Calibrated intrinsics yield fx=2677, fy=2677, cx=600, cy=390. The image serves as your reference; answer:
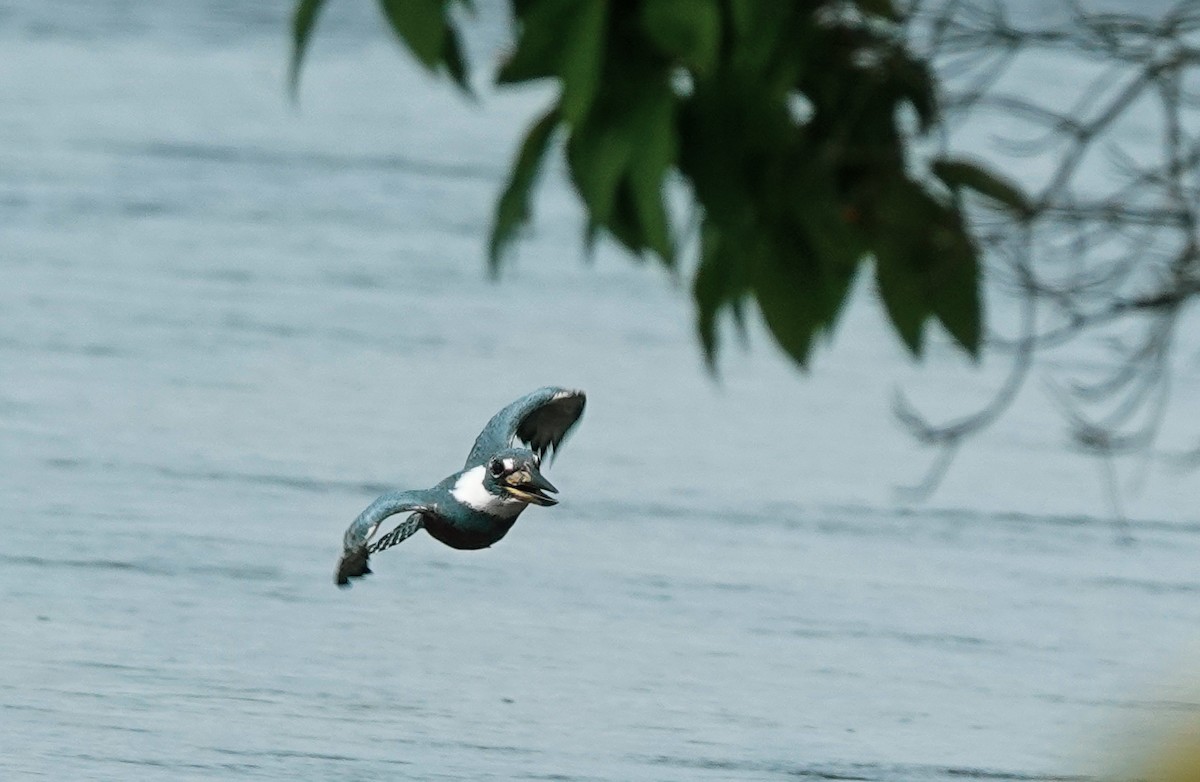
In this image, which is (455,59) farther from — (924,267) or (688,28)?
(924,267)

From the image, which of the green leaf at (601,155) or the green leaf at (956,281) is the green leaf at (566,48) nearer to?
the green leaf at (601,155)

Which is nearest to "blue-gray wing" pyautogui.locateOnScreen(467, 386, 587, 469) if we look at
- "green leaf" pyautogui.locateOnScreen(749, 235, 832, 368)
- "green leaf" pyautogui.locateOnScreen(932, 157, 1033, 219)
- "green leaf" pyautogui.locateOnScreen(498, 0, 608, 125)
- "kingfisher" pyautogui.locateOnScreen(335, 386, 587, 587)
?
"kingfisher" pyautogui.locateOnScreen(335, 386, 587, 587)

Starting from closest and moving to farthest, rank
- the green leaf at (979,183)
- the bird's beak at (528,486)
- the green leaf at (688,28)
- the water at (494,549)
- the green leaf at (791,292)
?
the bird's beak at (528,486) < the green leaf at (688,28) < the green leaf at (791,292) < the green leaf at (979,183) < the water at (494,549)

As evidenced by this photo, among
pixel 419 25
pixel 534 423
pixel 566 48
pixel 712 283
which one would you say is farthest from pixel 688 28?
pixel 534 423

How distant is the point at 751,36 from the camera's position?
8.67 ft

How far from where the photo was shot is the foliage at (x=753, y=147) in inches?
105

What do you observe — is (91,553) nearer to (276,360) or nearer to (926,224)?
(276,360)

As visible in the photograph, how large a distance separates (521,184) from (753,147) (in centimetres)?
29

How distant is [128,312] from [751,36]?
4350 mm

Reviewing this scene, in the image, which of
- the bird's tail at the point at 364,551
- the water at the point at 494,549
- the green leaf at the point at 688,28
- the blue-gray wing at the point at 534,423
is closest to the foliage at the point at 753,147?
the green leaf at the point at 688,28

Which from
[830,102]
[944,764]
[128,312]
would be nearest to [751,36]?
[830,102]

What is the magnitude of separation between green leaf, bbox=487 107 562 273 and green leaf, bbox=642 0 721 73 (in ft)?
0.70

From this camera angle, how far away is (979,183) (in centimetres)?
296

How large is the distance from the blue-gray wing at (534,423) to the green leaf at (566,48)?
1.72 feet
